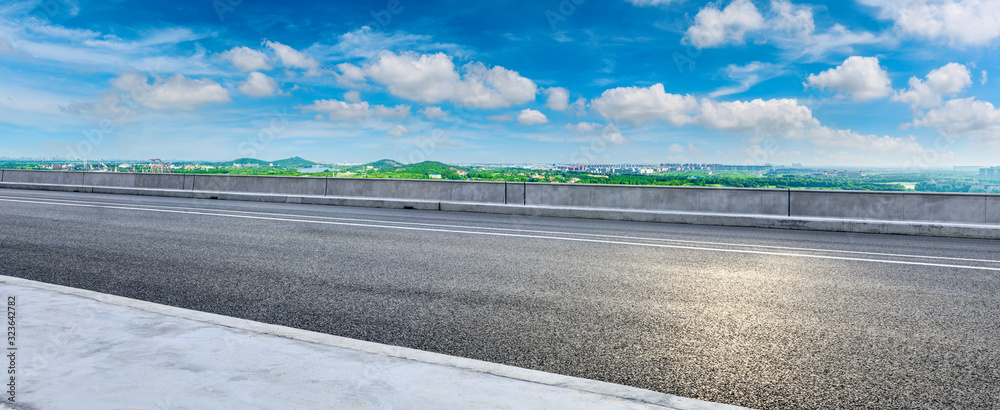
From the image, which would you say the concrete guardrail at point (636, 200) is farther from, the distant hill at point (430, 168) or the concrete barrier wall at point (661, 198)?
the distant hill at point (430, 168)

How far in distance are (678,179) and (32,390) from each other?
1634 cm

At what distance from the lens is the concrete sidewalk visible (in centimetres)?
297

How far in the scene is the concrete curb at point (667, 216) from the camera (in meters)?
12.8

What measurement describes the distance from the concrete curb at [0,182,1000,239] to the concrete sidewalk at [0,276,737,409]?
12119 mm

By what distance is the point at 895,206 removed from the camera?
13805mm

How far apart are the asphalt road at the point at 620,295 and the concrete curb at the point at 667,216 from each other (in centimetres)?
89

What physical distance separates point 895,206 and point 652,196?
221 inches

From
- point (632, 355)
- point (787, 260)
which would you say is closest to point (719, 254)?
point (787, 260)

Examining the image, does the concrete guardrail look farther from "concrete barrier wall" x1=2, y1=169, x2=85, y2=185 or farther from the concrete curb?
"concrete barrier wall" x1=2, y1=169, x2=85, y2=185

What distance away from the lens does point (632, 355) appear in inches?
163

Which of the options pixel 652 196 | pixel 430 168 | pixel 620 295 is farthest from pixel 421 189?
pixel 620 295

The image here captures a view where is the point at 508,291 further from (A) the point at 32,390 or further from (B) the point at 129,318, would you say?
(A) the point at 32,390

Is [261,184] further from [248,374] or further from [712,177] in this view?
[248,374]

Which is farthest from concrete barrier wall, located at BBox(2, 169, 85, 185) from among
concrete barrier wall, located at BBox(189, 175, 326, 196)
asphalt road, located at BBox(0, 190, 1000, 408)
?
asphalt road, located at BBox(0, 190, 1000, 408)
